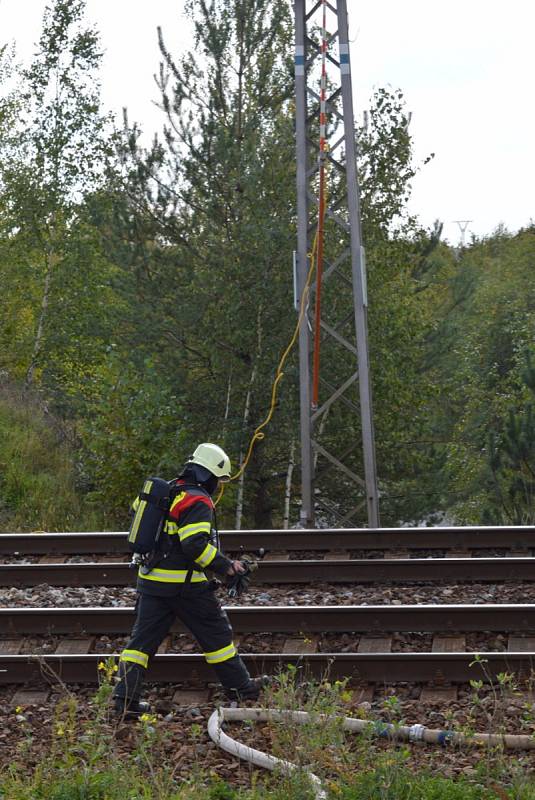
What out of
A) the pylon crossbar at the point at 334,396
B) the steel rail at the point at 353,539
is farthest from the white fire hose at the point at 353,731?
the pylon crossbar at the point at 334,396

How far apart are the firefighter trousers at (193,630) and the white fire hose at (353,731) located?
455 millimetres

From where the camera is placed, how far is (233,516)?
18141 millimetres

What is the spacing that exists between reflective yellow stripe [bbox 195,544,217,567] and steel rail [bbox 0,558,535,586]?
2547 mm

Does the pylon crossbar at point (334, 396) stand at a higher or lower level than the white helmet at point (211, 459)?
higher

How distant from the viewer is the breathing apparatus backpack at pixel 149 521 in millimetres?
7039

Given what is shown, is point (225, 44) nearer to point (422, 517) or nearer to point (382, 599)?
point (422, 517)

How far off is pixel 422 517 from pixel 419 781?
15.6 meters

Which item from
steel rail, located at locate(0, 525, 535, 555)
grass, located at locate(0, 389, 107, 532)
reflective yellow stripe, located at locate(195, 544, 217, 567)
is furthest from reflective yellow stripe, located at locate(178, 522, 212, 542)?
grass, located at locate(0, 389, 107, 532)

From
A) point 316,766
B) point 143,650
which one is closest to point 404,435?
point 143,650

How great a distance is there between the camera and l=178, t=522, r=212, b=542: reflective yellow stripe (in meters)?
6.99

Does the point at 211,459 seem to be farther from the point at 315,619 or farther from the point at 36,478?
the point at 36,478

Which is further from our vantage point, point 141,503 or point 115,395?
point 115,395

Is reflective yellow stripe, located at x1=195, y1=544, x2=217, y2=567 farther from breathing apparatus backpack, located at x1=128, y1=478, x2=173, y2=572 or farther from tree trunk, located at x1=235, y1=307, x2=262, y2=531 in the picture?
tree trunk, located at x1=235, y1=307, x2=262, y2=531

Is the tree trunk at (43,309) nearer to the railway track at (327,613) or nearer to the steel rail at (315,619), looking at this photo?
the railway track at (327,613)
